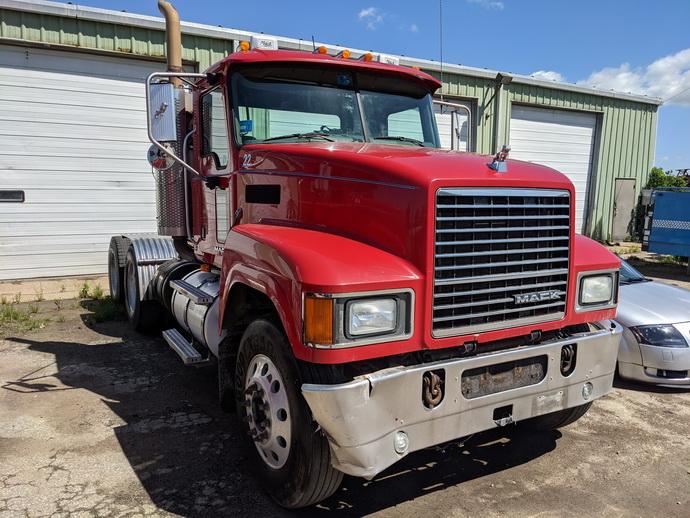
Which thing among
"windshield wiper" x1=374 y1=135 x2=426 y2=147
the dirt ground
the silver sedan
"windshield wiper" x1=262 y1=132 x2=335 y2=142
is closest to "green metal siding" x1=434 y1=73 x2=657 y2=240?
the silver sedan

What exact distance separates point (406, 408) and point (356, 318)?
527 mm

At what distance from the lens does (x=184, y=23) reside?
33.5ft

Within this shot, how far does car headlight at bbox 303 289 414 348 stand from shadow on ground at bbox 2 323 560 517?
3.67 feet

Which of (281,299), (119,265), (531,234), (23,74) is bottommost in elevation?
(119,265)

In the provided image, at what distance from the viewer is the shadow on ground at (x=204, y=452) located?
3299 mm

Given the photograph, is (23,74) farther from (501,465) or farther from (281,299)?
(501,465)

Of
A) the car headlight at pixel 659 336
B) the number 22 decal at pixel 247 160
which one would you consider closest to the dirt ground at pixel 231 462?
the car headlight at pixel 659 336

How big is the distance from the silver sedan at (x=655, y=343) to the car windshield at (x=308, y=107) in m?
2.77

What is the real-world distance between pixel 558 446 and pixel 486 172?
2.20 meters

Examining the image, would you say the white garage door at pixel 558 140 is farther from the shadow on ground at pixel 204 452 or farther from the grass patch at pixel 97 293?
the shadow on ground at pixel 204 452

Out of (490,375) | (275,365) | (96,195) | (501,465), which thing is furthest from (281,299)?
(96,195)

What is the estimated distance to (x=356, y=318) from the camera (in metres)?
2.69

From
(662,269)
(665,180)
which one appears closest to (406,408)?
(662,269)

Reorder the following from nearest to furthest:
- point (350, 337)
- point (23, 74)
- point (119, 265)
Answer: point (350, 337), point (119, 265), point (23, 74)
